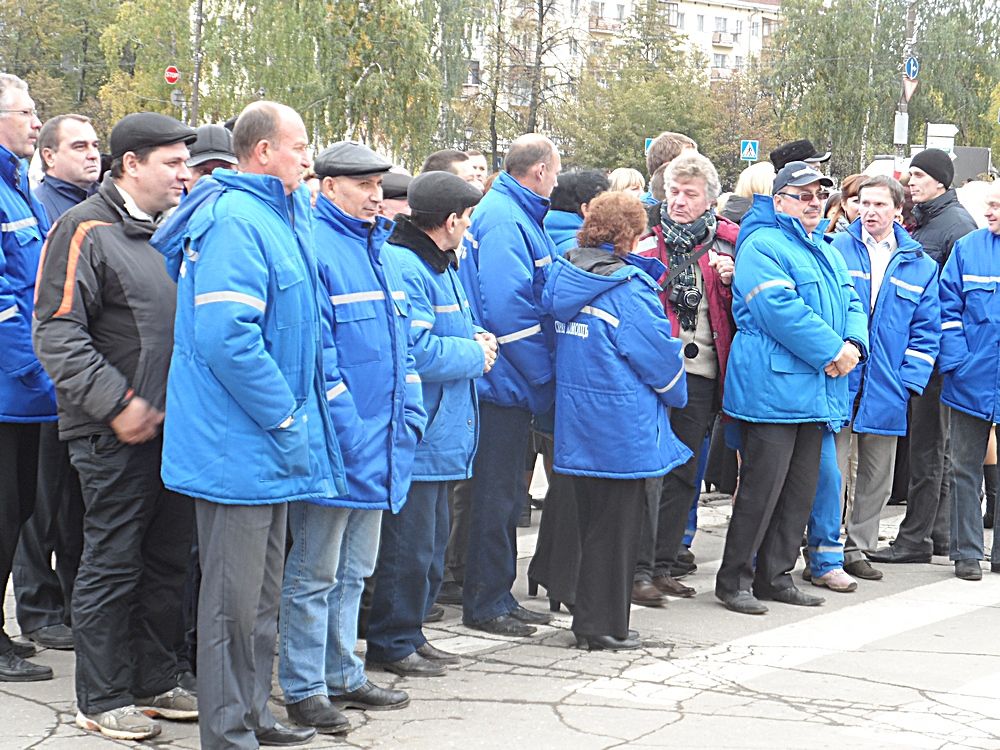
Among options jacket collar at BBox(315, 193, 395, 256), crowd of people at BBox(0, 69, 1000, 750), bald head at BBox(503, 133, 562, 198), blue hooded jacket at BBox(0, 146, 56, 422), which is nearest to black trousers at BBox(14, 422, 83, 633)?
crowd of people at BBox(0, 69, 1000, 750)

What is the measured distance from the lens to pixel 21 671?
577 centimetres

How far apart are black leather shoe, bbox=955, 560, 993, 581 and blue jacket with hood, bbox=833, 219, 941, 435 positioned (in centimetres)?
83

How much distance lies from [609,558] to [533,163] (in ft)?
6.31

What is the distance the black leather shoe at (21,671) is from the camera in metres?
5.75

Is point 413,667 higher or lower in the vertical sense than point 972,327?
lower

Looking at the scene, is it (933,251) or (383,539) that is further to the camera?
(933,251)

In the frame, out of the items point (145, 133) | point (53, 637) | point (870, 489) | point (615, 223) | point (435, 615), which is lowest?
point (435, 615)

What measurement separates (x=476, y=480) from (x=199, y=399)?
2.38m

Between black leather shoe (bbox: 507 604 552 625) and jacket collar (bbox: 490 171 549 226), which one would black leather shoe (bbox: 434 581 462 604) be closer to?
black leather shoe (bbox: 507 604 552 625)

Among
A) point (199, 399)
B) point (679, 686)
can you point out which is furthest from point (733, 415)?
point (199, 399)

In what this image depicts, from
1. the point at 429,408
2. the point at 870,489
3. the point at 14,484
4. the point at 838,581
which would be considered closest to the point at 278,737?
the point at 429,408

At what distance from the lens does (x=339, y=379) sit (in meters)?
5.18

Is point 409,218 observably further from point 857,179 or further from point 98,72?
point 98,72

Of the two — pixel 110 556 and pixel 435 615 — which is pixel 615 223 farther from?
pixel 110 556
